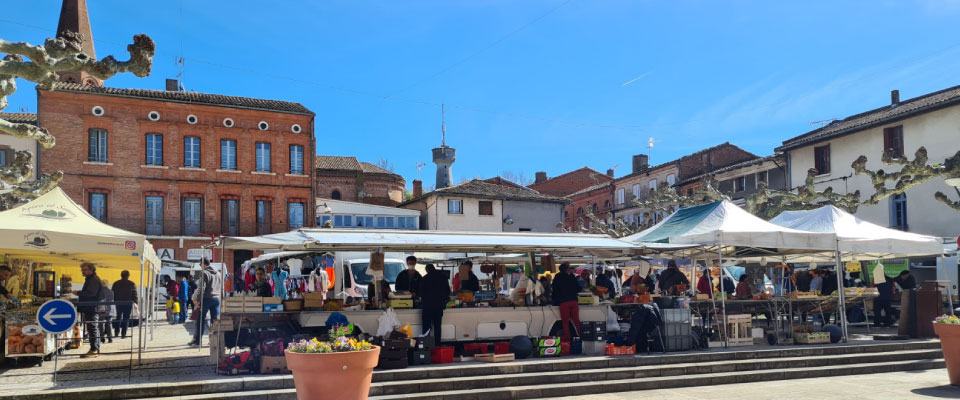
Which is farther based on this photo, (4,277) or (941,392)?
(4,277)

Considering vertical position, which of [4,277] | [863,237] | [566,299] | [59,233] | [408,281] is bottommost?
[566,299]

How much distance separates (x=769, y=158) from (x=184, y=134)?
95.9ft

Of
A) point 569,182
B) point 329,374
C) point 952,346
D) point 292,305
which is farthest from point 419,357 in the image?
point 569,182

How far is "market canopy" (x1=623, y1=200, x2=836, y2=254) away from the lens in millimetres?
13055

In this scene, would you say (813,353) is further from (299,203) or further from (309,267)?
(299,203)

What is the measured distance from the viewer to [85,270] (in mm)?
13125

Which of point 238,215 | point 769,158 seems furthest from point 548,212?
point 238,215

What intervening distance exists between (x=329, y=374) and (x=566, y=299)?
6.21 meters

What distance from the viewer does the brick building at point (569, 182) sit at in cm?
6181

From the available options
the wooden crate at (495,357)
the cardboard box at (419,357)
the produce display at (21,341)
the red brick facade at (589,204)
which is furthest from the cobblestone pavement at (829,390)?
the red brick facade at (589,204)

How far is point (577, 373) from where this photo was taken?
34.4 ft

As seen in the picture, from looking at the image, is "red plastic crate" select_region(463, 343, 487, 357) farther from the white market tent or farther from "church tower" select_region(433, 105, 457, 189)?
"church tower" select_region(433, 105, 457, 189)

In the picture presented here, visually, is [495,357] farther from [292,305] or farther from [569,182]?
[569,182]

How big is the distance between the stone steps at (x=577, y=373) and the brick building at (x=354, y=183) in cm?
3653
